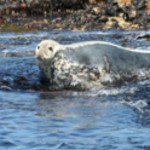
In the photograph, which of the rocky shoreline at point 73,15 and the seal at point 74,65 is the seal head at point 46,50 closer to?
the seal at point 74,65

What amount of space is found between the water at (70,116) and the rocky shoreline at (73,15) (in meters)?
8.64

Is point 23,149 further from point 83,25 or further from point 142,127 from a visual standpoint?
point 83,25

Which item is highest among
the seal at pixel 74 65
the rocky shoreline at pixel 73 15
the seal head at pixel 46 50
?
the seal head at pixel 46 50

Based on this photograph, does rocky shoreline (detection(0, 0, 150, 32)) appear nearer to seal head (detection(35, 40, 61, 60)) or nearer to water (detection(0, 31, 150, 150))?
water (detection(0, 31, 150, 150))

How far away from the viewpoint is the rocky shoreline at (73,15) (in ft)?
65.7

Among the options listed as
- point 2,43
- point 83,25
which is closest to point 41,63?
point 2,43

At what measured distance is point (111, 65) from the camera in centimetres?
1000

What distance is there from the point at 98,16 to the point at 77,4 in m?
2.68

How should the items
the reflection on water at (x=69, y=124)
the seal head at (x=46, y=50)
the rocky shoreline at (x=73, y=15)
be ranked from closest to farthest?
the reflection on water at (x=69, y=124), the seal head at (x=46, y=50), the rocky shoreline at (x=73, y=15)

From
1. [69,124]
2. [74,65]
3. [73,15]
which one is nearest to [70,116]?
[69,124]

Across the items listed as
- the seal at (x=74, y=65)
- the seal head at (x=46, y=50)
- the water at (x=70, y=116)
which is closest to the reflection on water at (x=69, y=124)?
the water at (x=70, y=116)

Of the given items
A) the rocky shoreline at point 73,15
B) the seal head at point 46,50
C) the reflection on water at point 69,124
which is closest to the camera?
the reflection on water at point 69,124

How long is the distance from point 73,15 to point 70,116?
13.7 meters

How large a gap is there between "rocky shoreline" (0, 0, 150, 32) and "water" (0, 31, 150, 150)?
8.64 m
